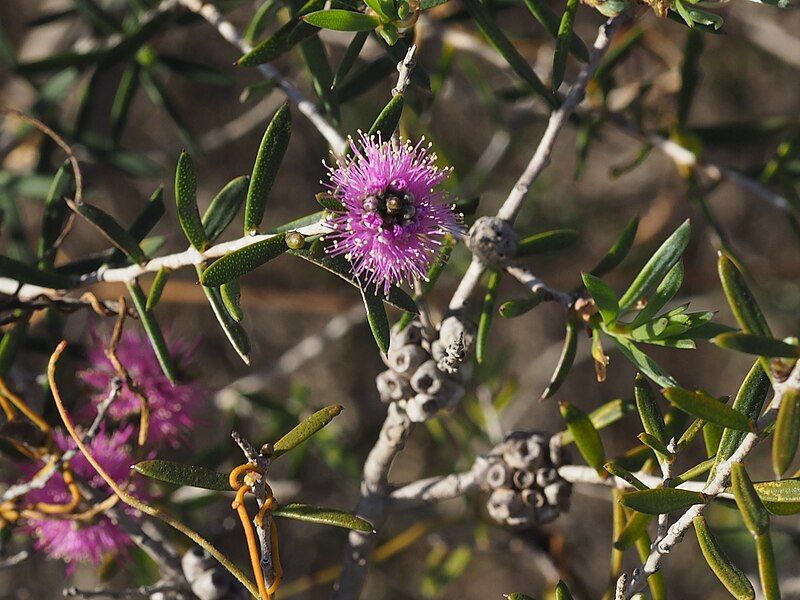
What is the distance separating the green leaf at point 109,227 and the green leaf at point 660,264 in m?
0.58

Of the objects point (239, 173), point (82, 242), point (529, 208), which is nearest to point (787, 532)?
point (529, 208)

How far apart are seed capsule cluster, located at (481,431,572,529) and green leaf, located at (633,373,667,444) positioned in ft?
0.56

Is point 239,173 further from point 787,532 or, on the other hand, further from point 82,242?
point 787,532

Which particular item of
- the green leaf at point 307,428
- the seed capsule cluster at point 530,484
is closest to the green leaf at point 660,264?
the seed capsule cluster at point 530,484

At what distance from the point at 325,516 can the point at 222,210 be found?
0.38m

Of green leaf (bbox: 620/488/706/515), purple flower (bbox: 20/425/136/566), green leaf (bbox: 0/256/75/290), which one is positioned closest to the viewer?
green leaf (bbox: 620/488/706/515)

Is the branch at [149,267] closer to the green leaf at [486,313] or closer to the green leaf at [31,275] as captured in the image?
the green leaf at [31,275]

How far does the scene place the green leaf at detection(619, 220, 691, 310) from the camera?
0.84 m

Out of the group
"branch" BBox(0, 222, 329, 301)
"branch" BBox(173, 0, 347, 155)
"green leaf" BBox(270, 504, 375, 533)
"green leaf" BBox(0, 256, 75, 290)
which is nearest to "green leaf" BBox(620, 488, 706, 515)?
"green leaf" BBox(270, 504, 375, 533)

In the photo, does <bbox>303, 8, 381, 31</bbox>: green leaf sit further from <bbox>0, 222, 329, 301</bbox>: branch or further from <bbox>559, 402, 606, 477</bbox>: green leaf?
<bbox>559, 402, 606, 477</bbox>: green leaf

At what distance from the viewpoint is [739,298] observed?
698 millimetres

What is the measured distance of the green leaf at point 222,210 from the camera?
94 centimetres

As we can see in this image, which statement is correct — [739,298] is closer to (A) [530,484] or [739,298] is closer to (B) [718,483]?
(B) [718,483]

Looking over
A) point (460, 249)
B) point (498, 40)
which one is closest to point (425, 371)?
point (498, 40)
